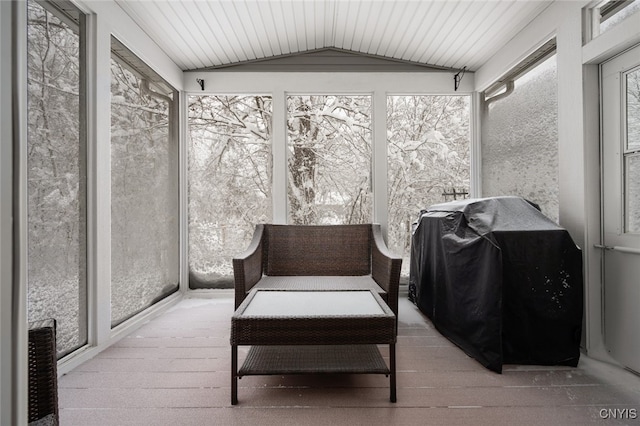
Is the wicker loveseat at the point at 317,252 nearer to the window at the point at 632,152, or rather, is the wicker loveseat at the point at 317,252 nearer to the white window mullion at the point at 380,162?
the white window mullion at the point at 380,162

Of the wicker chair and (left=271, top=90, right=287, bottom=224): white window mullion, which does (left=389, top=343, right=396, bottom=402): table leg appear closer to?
the wicker chair

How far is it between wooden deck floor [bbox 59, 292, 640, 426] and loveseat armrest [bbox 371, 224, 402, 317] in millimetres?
364

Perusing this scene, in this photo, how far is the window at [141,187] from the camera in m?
2.48

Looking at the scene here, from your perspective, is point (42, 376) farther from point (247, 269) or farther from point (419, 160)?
point (419, 160)

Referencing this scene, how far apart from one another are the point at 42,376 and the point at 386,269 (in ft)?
6.21

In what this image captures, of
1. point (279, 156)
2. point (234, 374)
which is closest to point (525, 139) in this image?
point (279, 156)

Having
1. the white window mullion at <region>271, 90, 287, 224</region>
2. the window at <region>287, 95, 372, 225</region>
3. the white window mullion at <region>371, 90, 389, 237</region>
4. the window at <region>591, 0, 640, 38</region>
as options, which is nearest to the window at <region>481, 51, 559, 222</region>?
the window at <region>591, 0, 640, 38</region>

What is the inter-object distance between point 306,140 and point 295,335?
7.72 feet

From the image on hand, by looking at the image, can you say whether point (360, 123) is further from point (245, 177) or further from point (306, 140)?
point (245, 177)

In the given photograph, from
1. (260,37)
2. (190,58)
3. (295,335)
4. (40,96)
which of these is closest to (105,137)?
(40,96)

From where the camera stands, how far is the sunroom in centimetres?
160

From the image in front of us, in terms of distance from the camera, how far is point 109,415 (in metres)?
1.53

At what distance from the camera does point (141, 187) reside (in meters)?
2.79

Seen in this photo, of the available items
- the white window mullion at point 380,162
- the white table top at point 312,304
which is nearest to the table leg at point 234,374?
the white table top at point 312,304
